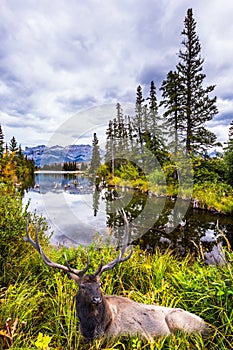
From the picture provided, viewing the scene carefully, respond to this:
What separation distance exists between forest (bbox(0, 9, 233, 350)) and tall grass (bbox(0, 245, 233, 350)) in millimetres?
13

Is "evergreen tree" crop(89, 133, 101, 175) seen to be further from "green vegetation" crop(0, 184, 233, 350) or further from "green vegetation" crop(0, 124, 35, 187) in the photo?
"green vegetation" crop(0, 184, 233, 350)

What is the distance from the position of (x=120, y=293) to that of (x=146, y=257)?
1427 mm

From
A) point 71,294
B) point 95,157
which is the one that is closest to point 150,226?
point 71,294

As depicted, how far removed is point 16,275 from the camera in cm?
358

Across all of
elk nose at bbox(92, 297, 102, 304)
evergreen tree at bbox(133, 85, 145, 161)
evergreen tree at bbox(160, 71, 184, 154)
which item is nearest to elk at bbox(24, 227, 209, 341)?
elk nose at bbox(92, 297, 102, 304)

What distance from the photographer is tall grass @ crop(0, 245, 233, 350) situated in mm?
2316

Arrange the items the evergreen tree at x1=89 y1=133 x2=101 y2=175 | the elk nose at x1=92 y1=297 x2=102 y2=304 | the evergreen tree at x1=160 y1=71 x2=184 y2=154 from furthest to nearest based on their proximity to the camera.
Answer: the evergreen tree at x1=89 y1=133 x2=101 y2=175, the evergreen tree at x1=160 y1=71 x2=184 y2=154, the elk nose at x1=92 y1=297 x2=102 y2=304

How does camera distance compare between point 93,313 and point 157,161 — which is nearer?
point 93,313

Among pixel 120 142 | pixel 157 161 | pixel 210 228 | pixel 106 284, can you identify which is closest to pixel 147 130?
pixel 157 161

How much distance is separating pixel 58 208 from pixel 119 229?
21.5 ft

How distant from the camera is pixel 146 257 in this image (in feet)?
16.4

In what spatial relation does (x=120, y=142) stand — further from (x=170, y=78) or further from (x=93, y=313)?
(x=93, y=313)

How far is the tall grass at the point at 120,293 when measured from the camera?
2316 mm

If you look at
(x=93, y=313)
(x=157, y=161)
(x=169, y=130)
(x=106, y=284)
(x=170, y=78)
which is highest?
(x=170, y=78)
